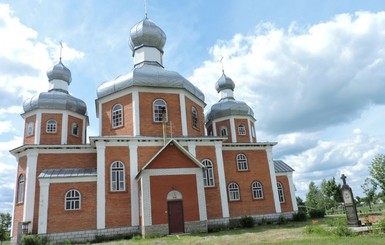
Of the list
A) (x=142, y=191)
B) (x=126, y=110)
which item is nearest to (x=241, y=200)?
(x=142, y=191)

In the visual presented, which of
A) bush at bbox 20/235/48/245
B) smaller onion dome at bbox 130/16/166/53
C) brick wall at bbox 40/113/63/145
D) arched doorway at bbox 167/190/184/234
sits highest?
smaller onion dome at bbox 130/16/166/53

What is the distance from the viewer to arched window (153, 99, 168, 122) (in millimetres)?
18938

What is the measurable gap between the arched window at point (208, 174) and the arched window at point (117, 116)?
6.16m

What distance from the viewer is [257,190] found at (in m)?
21.2

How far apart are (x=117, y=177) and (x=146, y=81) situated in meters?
6.43

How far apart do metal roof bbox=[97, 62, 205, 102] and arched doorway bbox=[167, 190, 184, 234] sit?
7363mm

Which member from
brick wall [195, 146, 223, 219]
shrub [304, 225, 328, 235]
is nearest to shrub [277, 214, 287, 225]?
brick wall [195, 146, 223, 219]

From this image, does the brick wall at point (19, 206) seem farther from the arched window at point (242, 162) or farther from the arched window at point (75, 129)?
the arched window at point (242, 162)

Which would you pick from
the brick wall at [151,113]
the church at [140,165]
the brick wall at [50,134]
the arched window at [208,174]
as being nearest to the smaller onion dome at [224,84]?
the church at [140,165]

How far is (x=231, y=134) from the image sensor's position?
24.9 metres

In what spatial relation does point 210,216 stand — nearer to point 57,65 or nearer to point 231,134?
point 231,134

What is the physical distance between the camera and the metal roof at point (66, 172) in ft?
53.8

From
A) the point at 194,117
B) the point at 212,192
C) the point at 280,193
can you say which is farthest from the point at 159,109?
the point at 280,193

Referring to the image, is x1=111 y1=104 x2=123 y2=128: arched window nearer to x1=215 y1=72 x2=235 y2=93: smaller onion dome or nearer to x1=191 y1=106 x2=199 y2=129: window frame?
x1=191 y1=106 x2=199 y2=129: window frame
